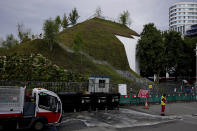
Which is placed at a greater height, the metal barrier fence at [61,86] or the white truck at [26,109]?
the metal barrier fence at [61,86]

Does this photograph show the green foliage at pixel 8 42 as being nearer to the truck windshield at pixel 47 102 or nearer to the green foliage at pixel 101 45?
the green foliage at pixel 101 45

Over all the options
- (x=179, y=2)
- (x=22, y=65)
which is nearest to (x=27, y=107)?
(x=22, y=65)

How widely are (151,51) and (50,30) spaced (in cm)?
2564

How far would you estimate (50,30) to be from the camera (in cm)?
2895

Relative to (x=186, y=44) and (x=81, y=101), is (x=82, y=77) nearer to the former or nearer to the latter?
(x=81, y=101)

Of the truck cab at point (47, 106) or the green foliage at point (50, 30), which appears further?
the green foliage at point (50, 30)

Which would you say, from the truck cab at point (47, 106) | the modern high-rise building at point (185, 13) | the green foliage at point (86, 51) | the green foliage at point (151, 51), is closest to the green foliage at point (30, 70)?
the green foliage at point (86, 51)

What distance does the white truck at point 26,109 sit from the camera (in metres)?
8.34

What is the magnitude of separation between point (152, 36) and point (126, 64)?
9.62 meters

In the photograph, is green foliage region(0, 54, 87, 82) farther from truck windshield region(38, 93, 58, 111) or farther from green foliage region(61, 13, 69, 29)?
green foliage region(61, 13, 69, 29)

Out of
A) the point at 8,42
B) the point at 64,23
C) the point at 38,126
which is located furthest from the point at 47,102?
the point at 64,23

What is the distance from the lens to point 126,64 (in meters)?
44.5

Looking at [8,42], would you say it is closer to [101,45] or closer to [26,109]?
[101,45]

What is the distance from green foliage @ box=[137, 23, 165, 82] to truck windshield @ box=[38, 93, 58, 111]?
3739 centimetres
